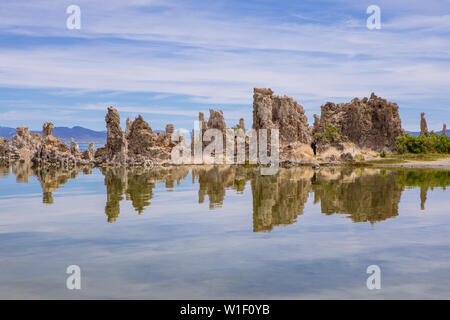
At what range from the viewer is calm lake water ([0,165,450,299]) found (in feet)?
41.5

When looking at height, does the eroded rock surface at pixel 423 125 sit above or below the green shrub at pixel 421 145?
above

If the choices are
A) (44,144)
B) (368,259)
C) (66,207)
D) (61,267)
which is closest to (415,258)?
(368,259)

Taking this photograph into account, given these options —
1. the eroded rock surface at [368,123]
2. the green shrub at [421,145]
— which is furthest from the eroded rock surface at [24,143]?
Answer: the green shrub at [421,145]

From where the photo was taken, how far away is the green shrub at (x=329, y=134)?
111m

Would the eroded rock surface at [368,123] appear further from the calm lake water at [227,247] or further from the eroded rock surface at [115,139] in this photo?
the calm lake water at [227,247]

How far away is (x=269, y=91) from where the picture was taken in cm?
9962

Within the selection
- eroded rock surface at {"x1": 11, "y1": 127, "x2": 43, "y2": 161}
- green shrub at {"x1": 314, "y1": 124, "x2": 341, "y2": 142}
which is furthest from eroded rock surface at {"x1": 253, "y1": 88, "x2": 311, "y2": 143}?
eroded rock surface at {"x1": 11, "y1": 127, "x2": 43, "y2": 161}

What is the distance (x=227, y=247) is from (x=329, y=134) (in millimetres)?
98214

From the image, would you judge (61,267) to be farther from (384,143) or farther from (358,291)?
(384,143)

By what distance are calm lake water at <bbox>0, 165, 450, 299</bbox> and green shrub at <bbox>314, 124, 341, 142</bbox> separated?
80.7 m

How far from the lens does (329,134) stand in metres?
112

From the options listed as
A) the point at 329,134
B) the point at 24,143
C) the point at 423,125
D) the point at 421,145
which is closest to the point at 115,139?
the point at 329,134

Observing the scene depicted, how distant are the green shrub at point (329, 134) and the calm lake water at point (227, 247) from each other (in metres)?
80.7

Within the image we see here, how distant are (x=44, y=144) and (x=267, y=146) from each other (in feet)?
155
